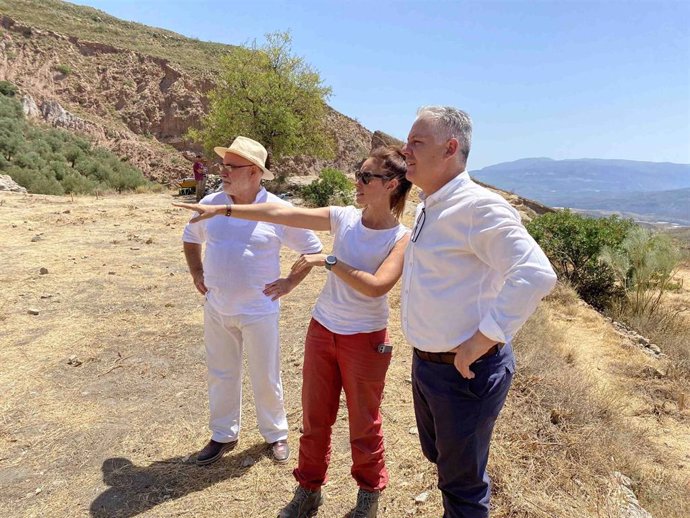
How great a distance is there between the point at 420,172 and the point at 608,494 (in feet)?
7.23

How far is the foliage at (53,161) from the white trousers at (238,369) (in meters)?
15.3

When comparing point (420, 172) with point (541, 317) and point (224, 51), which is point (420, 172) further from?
point (224, 51)

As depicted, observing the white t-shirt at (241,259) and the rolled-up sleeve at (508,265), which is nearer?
the rolled-up sleeve at (508,265)

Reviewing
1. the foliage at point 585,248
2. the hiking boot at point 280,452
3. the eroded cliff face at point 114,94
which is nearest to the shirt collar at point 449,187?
the hiking boot at point 280,452

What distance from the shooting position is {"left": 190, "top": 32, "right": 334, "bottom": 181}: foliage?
2159 centimetres

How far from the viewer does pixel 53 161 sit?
17.7 m

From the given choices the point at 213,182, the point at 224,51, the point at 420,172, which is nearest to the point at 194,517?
the point at 420,172

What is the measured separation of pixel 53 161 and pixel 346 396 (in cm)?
1909

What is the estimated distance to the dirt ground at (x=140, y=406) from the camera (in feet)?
8.95

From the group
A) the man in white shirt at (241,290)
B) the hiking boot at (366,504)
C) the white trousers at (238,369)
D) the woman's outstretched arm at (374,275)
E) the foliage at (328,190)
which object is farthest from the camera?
the foliage at (328,190)

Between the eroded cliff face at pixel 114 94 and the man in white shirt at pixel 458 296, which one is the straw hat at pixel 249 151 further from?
the eroded cliff face at pixel 114 94

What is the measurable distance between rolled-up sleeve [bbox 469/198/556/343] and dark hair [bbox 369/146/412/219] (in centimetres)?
62

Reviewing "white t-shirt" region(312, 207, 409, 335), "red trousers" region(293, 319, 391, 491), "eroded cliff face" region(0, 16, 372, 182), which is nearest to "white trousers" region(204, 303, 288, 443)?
"red trousers" region(293, 319, 391, 491)

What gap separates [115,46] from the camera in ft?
110
